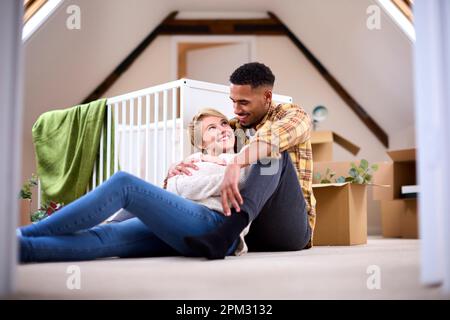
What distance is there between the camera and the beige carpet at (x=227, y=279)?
1074mm

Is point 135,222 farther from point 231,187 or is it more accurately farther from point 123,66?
point 123,66

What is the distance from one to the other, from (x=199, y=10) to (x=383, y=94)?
61.4 inches

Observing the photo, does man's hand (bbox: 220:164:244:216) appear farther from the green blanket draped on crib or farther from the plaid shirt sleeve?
the green blanket draped on crib

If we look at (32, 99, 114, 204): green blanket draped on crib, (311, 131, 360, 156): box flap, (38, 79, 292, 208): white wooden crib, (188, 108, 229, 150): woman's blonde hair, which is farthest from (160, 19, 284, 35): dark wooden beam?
(188, 108, 229, 150): woman's blonde hair

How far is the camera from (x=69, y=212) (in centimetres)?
151

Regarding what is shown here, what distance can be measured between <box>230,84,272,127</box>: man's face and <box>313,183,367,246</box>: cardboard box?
67cm

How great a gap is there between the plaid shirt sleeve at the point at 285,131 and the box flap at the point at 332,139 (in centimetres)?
205

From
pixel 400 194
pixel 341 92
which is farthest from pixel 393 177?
pixel 341 92

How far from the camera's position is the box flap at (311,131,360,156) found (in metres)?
4.01
